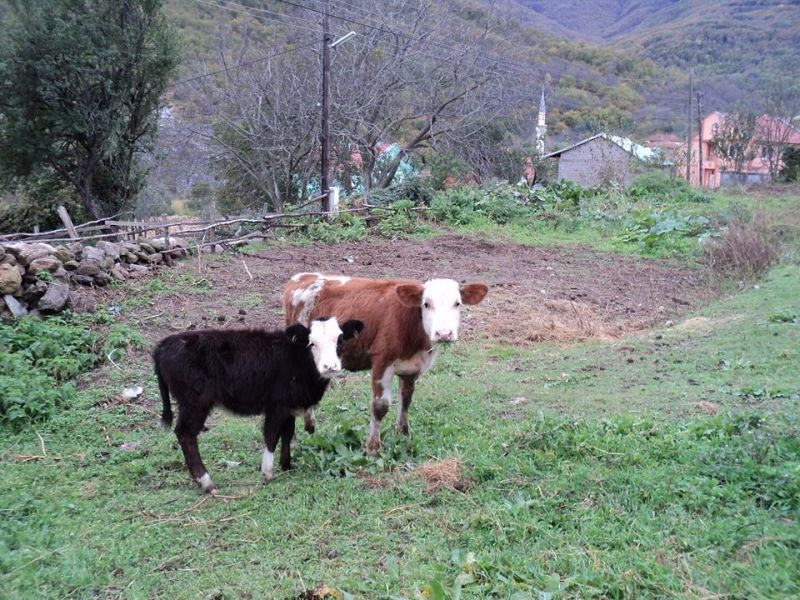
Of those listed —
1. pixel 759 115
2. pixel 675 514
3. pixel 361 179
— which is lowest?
pixel 675 514

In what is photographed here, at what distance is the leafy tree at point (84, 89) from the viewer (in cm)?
1789

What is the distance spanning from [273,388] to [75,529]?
1.65 m

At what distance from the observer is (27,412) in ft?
22.0

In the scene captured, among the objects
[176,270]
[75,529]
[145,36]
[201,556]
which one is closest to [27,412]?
[75,529]

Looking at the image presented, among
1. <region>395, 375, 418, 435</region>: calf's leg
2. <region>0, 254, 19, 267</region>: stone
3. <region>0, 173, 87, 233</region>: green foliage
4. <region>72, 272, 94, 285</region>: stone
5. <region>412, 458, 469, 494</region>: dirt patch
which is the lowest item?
<region>412, 458, 469, 494</region>: dirt patch

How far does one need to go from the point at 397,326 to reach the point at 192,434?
70.6 inches

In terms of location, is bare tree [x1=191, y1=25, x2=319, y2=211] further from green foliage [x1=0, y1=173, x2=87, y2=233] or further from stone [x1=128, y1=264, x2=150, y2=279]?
stone [x1=128, y1=264, x2=150, y2=279]

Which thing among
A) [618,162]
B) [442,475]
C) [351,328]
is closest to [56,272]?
[351,328]

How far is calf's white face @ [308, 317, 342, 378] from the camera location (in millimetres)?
5289

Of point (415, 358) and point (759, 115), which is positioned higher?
point (759, 115)

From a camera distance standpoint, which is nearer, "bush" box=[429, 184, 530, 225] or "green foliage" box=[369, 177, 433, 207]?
"bush" box=[429, 184, 530, 225]

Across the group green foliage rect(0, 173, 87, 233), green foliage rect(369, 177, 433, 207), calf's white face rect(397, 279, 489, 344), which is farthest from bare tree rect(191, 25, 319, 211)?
calf's white face rect(397, 279, 489, 344)

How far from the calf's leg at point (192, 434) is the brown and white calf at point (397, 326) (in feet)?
4.03

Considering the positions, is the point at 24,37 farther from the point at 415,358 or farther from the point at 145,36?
the point at 415,358
